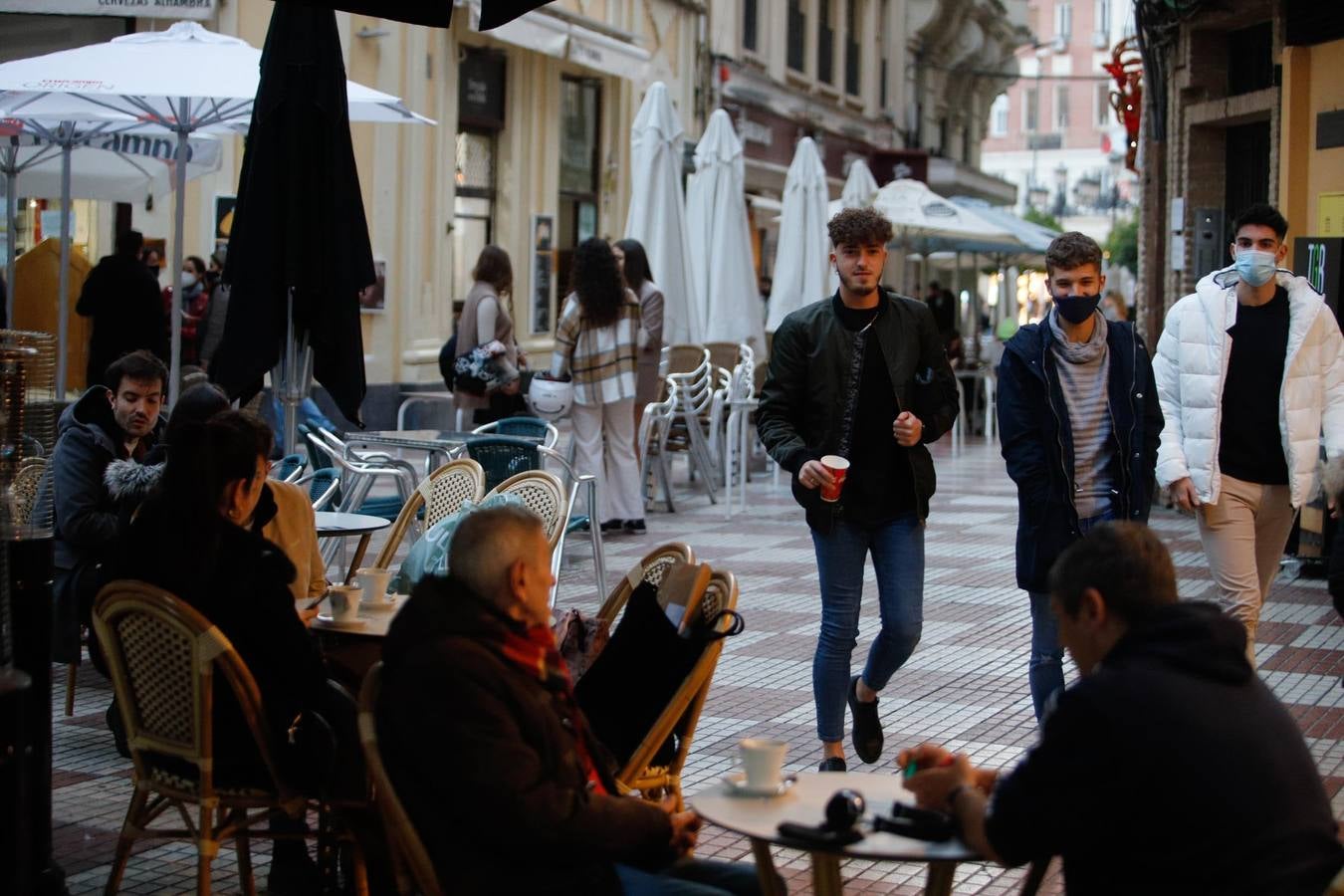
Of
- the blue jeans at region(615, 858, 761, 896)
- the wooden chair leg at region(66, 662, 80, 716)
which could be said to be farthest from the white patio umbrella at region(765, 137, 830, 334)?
the blue jeans at region(615, 858, 761, 896)

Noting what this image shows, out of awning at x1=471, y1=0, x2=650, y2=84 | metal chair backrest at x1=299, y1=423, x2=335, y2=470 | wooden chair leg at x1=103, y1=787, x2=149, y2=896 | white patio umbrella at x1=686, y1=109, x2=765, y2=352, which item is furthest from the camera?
awning at x1=471, y1=0, x2=650, y2=84

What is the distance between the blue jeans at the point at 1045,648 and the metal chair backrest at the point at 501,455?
4.02 meters

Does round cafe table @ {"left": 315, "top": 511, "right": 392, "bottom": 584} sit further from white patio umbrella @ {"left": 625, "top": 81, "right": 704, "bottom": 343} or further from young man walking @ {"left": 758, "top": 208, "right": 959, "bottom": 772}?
white patio umbrella @ {"left": 625, "top": 81, "right": 704, "bottom": 343}

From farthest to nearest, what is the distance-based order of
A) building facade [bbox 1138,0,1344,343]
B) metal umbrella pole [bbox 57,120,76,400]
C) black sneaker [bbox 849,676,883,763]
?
metal umbrella pole [bbox 57,120,76,400] → building facade [bbox 1138,0,1344,343] → black sneaker [bbox 849,676,883,763]

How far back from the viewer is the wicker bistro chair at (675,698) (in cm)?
432

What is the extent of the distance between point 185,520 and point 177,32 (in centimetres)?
666

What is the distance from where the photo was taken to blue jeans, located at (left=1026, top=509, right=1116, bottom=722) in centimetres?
588

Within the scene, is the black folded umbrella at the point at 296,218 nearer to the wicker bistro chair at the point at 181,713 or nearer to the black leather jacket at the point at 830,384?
the black leather jacket at the point at 830,384

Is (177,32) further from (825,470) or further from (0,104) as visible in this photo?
(825,470)

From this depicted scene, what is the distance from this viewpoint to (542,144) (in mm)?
24125

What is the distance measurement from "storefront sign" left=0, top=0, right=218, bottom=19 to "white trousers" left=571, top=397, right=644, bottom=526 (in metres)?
7.16

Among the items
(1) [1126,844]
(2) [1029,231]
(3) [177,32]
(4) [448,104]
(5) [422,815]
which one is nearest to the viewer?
(1) [1126,844]

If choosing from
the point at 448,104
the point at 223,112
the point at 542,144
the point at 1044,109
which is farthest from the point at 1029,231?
the point at 1044,109

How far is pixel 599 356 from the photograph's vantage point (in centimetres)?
1226
